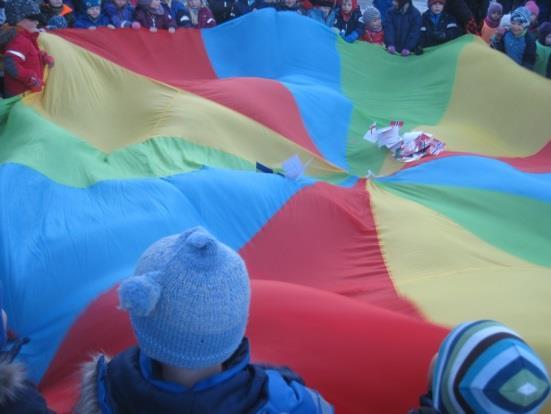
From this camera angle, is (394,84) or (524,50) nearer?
(394,84)

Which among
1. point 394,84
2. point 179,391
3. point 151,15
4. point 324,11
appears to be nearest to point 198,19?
point 151,15

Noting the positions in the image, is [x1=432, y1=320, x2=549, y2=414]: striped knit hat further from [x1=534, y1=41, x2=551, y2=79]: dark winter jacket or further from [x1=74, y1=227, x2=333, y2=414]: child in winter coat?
[x1=534, y1=41, x2=551, y2=79]: dark winter jacket

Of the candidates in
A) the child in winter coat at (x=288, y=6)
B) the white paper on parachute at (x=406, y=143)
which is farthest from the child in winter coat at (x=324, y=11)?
the white paper on parachute at (x=406, y=143)

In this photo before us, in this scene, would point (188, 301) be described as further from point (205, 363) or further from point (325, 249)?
point (325, 249)

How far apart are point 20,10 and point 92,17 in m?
1.12

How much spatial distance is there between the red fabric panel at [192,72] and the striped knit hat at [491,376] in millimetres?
2178

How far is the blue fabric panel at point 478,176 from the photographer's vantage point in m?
2.71

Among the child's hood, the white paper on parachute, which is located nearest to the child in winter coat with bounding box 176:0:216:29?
the child's hood

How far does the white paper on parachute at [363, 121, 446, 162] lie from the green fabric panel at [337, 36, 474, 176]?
126mm

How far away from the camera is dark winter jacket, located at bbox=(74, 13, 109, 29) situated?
4.60 m

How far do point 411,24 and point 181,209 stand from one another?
356 cm

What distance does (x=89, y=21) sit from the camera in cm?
464

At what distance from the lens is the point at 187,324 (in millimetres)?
945

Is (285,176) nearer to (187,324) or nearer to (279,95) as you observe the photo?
(279,95)
